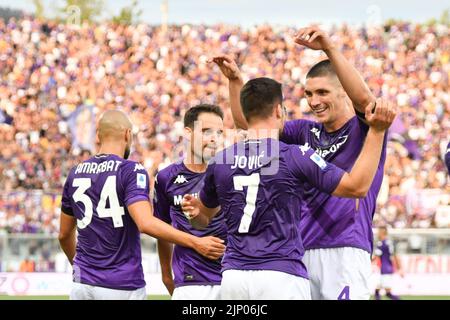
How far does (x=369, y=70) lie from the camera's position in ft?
103

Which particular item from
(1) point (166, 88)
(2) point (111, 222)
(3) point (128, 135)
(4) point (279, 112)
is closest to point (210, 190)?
(4) point (279, 112)

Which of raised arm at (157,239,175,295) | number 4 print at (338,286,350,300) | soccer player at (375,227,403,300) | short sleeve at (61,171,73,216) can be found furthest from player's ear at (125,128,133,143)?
soccer player at (375,227,403,300)

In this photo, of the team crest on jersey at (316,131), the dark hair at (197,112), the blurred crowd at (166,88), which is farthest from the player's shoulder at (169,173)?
the blurred crowd at (166,88)

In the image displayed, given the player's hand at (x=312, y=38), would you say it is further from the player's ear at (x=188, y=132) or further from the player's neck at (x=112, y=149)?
the player's ear at (x=188, y=132)

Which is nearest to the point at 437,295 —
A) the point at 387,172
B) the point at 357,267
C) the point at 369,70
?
the point at 387,172

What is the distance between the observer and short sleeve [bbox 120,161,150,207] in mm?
7199

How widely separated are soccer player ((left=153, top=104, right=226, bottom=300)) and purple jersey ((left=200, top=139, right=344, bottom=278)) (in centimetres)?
191

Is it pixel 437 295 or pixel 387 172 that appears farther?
pixel 387 172

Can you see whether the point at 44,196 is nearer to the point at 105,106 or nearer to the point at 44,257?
the point at 44,257

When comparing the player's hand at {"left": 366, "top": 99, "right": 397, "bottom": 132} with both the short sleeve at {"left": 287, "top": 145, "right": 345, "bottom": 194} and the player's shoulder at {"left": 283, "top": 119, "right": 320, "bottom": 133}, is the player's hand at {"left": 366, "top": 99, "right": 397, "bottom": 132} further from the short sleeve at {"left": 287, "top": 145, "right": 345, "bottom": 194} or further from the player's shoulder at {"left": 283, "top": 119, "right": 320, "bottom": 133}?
the player's shoulder at {"left": 283, "top": 119, "right": 320, "bottom": 133}

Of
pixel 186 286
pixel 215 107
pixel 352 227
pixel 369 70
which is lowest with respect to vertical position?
pixel 186 286

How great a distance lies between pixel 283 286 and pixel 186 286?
7.49 ft

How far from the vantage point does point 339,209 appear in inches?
283

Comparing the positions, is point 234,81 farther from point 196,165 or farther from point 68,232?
point 68,232
